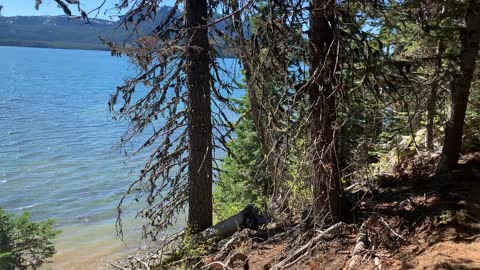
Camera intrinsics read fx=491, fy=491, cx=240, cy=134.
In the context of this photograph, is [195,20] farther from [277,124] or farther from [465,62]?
[465,62]

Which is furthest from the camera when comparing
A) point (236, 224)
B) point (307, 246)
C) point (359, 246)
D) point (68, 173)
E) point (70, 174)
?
point (68, 173)

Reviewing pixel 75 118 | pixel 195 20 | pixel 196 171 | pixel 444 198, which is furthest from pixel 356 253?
pixel 75 118

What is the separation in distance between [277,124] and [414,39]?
305 centimetres

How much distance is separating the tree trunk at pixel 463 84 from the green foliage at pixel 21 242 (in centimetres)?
842

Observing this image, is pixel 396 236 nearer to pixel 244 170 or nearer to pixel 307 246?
pixel 307 246

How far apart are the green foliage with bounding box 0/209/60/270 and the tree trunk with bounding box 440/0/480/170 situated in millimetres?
8424

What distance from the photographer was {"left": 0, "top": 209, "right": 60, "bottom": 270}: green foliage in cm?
1027

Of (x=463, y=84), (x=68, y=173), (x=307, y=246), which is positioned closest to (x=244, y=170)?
(x=463, y=84)

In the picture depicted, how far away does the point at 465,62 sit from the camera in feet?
21.5

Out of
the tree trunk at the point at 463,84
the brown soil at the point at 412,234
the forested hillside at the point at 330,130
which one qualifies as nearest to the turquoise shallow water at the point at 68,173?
the forested hillside at the point at 330,130

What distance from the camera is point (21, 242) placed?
10.6 m

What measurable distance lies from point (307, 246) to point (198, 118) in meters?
3.90

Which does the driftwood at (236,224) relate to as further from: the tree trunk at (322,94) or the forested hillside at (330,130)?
the tree trunk at (322,94)

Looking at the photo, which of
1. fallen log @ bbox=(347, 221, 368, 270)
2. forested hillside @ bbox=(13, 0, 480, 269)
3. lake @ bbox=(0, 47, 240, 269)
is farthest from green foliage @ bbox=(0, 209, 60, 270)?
fallen log @ bbox=(347, 221, 368, 270)
